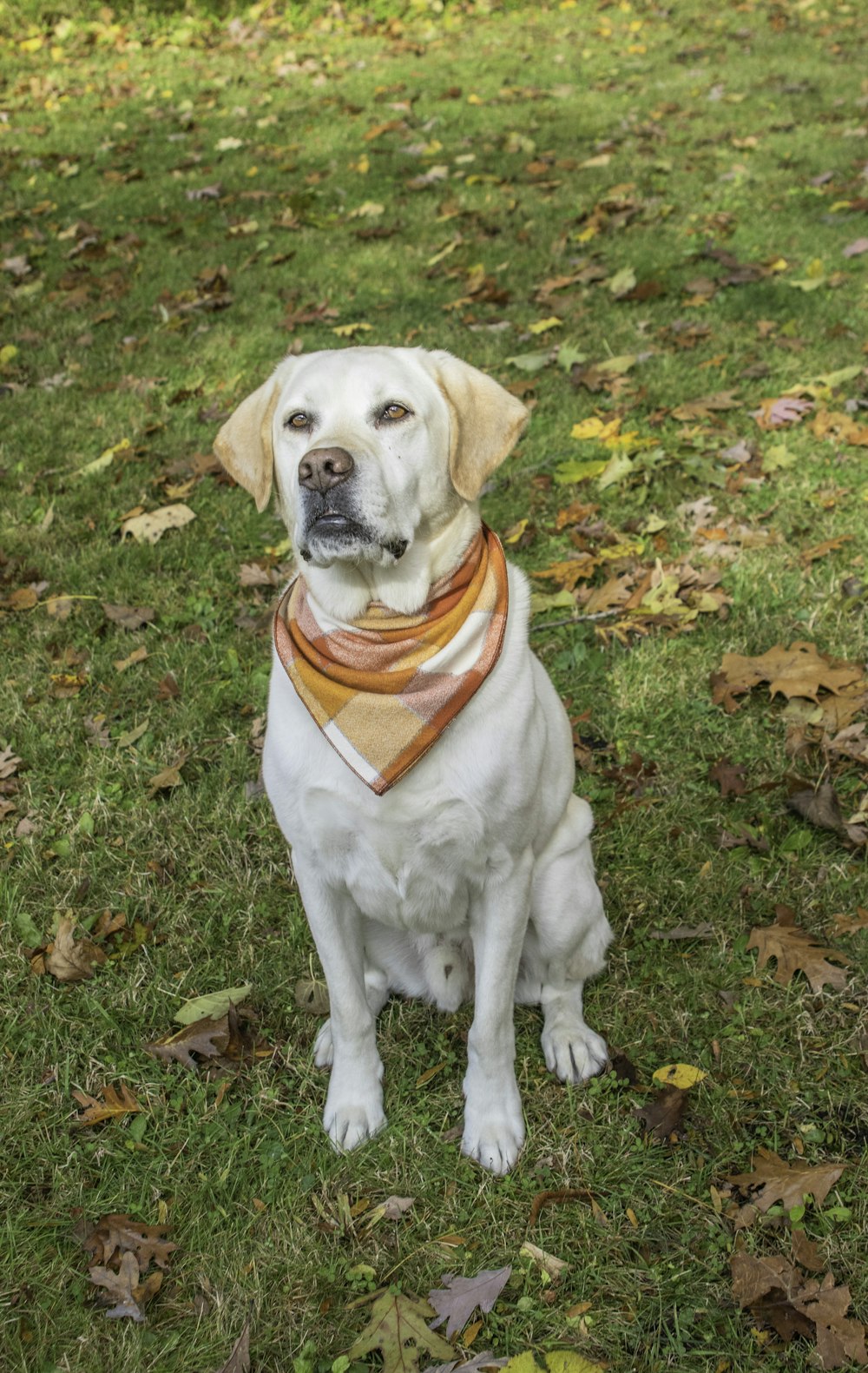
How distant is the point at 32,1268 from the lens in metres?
2.33

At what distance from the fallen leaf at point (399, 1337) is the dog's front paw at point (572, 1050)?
0.72m

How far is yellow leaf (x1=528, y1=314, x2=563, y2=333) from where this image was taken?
6.07 meters

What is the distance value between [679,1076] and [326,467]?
1809 mm

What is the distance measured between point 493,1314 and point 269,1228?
564 millimetres

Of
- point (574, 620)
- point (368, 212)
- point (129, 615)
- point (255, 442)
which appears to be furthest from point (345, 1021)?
point (368, 212)

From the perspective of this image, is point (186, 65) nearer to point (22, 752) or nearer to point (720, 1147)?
point (22, 752)

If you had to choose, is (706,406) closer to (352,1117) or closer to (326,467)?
(326,467)

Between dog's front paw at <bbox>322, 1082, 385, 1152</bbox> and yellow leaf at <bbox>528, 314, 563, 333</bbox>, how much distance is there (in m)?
4.71

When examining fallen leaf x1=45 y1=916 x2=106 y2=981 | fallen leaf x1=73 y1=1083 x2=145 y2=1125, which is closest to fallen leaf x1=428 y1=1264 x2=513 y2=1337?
fallen leaf x1=73 y1=1083 x2=145 y2=1125

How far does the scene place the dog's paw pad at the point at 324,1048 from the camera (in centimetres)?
287

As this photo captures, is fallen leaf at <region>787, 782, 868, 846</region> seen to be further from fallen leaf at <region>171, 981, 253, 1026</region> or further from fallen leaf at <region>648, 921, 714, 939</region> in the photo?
fallen leaf at <region>171, 981, 253, 1026</region>

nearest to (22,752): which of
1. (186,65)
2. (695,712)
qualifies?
(695,712)

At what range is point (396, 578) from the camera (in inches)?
98.1

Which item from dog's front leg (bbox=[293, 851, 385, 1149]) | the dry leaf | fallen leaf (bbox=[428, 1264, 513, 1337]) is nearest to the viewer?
fallen leaf (bbox=[428, 1264, 513, 1337])
